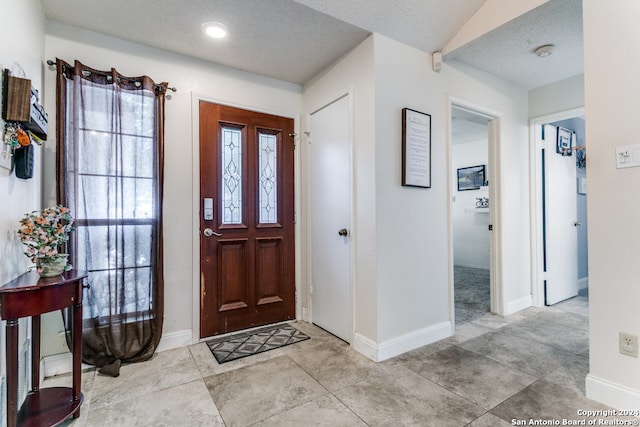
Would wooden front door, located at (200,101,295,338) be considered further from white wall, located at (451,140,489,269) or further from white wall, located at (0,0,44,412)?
white wall, located at (451,140,489,269)

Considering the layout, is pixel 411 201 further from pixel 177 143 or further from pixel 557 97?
pixel 557 97

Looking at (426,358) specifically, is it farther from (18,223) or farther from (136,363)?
(18,223)

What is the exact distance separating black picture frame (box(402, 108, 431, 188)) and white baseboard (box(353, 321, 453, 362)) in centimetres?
116

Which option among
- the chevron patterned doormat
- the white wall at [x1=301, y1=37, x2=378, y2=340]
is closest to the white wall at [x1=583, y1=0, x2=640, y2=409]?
the white wall at [x1=301, y1=37, x2=378, y2=340]

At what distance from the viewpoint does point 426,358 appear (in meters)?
2.27

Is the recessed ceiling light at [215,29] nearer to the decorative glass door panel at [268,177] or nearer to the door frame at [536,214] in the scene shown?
Result: the decorative glass door panel at [268,177]

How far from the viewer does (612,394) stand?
5.45ft

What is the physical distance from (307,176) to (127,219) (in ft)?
5.03

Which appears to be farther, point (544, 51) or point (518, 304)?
point (518, 304)

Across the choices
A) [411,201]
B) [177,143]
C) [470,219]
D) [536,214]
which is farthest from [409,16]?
[470,219]

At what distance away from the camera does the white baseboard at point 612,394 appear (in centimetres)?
159

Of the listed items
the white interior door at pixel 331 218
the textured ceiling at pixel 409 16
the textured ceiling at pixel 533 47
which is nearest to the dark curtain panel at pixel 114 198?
the white interior door at pixel 331 218

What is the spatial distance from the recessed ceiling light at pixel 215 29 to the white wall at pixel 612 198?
2.20m

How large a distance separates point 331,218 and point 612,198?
1809mm
